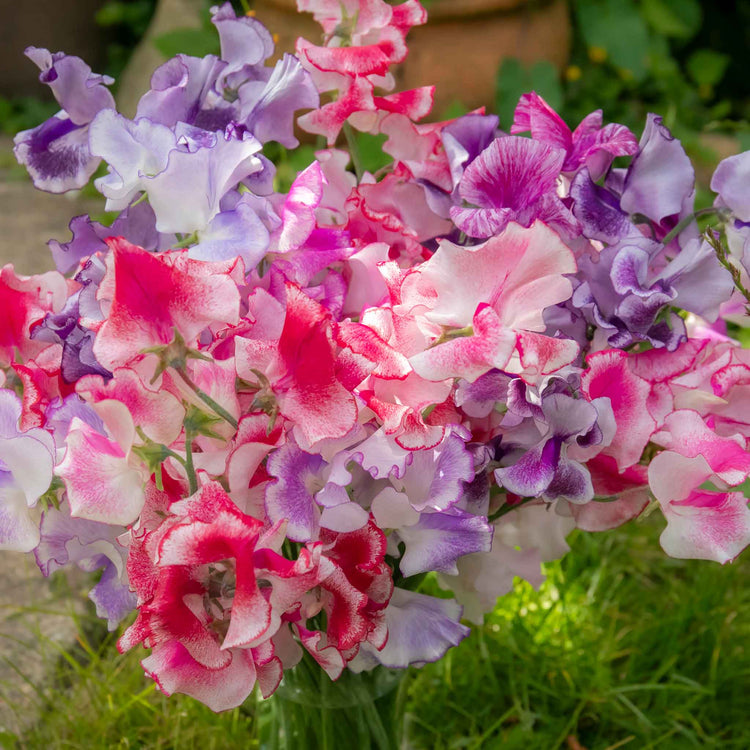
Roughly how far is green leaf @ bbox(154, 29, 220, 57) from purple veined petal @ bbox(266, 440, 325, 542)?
1.58 metres

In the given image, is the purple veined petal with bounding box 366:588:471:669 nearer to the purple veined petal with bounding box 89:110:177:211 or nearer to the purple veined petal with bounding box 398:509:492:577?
the purple veined petal with bounding box 398:509:492:577

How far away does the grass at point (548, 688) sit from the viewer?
93 centimetres

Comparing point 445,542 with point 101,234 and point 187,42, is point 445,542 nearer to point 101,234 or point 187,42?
point 101,234

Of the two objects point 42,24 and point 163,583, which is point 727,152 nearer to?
point 42,24

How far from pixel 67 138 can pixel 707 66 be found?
7.46 ft

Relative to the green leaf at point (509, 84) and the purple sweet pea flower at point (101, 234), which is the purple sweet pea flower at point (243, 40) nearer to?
the purple sweet pea flower at point (101, 234)

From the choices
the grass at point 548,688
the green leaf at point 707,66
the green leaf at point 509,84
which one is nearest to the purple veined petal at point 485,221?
the grass at point 548,688

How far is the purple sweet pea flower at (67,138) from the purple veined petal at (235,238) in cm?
11

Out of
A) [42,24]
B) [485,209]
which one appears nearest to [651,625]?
[485,209]

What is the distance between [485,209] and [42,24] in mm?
2801

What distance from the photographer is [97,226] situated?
512 millimetres

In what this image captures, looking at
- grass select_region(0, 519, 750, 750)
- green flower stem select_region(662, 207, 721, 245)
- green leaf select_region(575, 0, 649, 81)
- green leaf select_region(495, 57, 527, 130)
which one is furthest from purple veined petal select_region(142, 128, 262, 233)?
green leaf select_region(575, 0, 649, 81)

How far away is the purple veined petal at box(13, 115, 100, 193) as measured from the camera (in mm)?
521

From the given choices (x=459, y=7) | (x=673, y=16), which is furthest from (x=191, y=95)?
(x=673, y=16)
